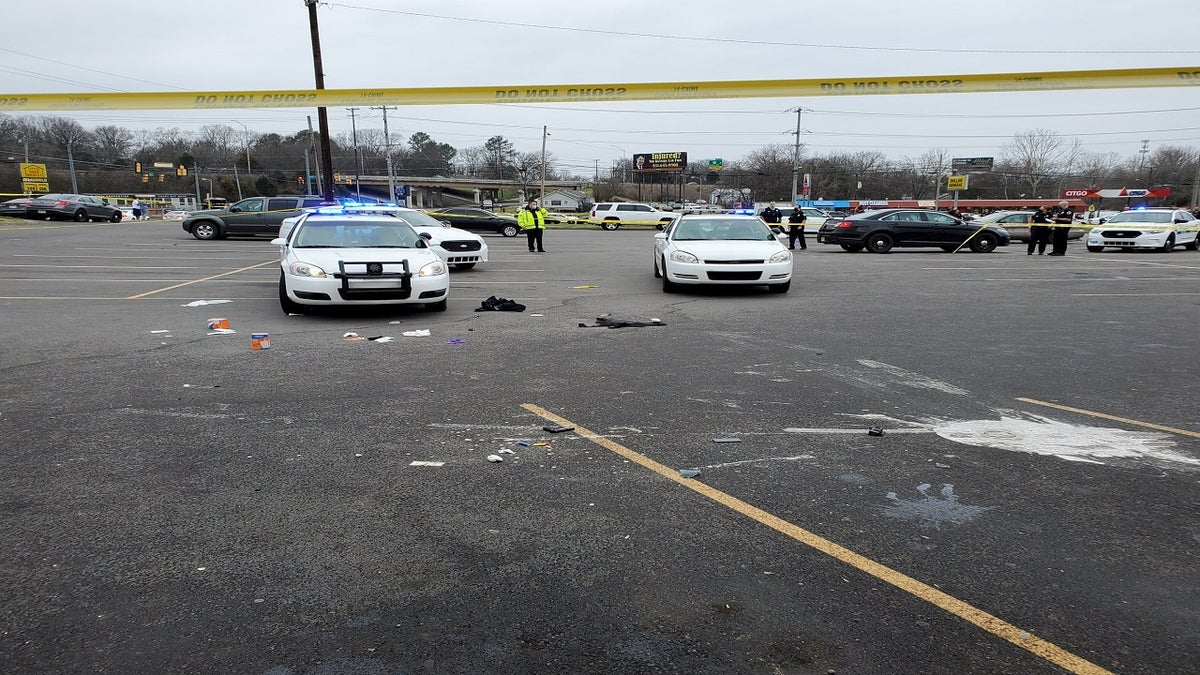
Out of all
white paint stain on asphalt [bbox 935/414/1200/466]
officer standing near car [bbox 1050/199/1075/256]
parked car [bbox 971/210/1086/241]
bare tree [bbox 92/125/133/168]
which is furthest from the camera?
bare tree [bbox 92/125/133/168]

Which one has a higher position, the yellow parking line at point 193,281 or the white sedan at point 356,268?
the white sedan at point 356,268

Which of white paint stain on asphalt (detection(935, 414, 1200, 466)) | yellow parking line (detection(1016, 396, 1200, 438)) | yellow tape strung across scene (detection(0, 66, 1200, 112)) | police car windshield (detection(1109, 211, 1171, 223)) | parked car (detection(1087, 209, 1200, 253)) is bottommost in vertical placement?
yellow parking line (detection(1016, 396, 1200, 438))

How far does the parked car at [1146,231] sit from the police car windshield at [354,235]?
22594 mm

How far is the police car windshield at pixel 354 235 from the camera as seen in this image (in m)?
9.95

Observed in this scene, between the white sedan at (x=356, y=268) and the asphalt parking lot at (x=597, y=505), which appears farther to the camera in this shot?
the white sedan at (x=356, y=268)

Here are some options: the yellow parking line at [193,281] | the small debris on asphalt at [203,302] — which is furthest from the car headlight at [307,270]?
the yellow parking line at [193,281]

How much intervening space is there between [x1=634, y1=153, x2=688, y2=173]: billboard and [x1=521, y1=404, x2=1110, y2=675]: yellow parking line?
93971 millimetres

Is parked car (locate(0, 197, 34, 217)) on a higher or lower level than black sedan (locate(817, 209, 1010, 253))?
higher

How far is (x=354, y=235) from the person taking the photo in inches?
403

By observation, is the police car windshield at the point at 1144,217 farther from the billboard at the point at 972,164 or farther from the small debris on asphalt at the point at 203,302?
the billboard at the point at 972,164

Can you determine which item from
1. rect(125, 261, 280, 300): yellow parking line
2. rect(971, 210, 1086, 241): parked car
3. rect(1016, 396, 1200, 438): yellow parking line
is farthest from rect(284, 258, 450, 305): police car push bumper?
rect(971, 210, 1086, 241): parked car

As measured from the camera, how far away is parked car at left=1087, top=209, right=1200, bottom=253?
22.9 meters

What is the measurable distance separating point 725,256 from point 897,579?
29.1ft

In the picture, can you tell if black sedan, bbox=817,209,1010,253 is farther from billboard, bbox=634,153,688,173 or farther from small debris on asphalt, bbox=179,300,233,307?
billboard, bbox=634,153,688,173
